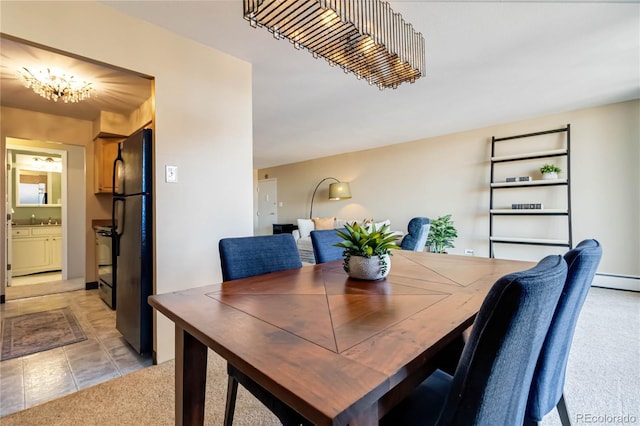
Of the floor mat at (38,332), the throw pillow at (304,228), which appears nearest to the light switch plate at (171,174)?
the floor mat at (38,332)

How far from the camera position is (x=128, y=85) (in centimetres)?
272

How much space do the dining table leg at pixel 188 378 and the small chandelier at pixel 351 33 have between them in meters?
1.25

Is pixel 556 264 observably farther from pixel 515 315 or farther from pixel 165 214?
pixel 165 214

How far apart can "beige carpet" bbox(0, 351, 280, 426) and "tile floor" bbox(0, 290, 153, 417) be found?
0.39 feet

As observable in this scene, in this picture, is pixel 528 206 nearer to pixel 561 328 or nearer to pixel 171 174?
pixel 561 328

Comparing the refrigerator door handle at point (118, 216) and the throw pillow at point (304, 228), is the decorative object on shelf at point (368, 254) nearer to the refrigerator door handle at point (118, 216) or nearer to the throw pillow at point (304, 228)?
the refrigerator door handle at point (118, 216)

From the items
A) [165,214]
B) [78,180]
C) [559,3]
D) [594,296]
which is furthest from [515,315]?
[78,180]

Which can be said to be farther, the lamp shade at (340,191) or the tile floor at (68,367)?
the lamp shade at (340,191)

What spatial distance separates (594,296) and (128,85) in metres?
5.46

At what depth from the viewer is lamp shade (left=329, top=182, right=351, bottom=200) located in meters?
6.06

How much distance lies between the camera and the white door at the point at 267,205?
794cm

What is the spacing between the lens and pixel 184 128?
2123 mm

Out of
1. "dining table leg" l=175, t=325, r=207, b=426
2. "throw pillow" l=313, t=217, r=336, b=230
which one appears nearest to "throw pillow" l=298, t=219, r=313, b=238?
"throw pillow" l=313, t=217, r=336, b=230

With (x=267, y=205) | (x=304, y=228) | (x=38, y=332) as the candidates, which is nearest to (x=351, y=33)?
(x=38, y=332)
